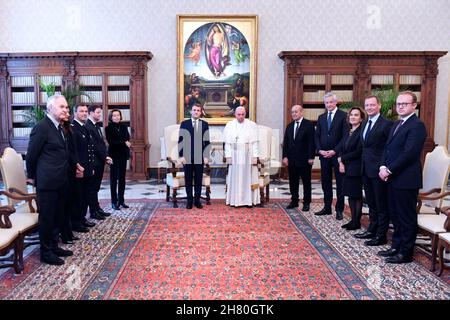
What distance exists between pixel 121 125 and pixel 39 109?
3.20 meters

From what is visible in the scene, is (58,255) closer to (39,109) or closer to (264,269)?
(264,269)

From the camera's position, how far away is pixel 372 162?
15.2 feet

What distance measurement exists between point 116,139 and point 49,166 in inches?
94.1

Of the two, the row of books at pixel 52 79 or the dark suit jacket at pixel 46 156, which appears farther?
the row of books at pixel 52 79

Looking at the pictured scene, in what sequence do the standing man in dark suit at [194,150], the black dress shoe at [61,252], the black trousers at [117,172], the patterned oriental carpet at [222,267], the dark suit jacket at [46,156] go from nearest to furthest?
the patterned oriental carpet at [222,267]
the dark suit jacket at [46,156]
the black dress shoe at [61,252]
the black trousers at [117,172]
the standing man in dark suit at [194,150]

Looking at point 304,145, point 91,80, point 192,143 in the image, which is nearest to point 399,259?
point 304,145

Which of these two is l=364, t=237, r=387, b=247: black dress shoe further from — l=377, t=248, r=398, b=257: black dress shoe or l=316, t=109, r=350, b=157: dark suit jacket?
l=316, t=109, r=350, b=157: dark suit jacket

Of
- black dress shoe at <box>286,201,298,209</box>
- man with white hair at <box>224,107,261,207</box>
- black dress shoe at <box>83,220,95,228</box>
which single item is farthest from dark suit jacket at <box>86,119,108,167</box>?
black dress shoe at <box>286,201,298,209</box>

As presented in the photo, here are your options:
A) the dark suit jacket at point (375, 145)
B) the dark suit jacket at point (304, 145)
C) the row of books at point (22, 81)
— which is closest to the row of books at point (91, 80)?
the row of books at point (22, 81)

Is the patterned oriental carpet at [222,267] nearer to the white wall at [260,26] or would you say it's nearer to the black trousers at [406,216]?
the black trousers at [406,216]

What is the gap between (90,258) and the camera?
4.20 m

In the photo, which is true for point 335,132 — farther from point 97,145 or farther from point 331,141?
point 97,145

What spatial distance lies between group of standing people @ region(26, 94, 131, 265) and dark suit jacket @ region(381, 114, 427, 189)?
325 cm

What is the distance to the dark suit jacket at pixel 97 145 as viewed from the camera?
18.3 ft
